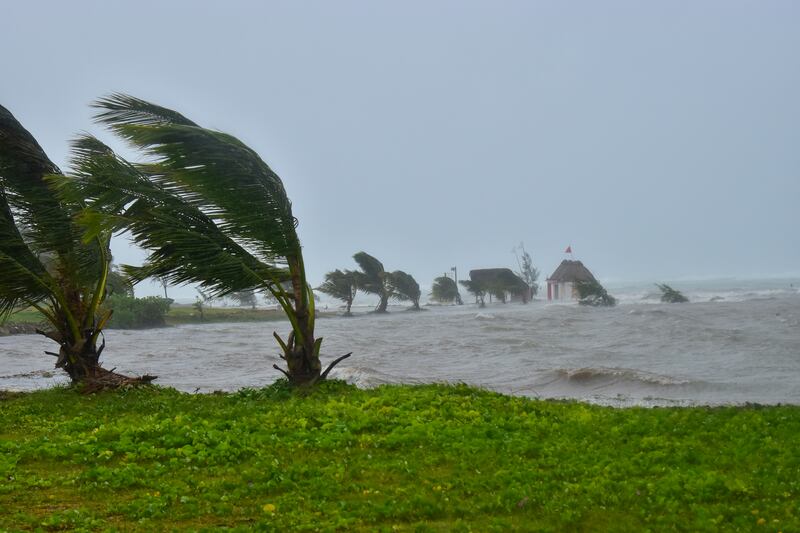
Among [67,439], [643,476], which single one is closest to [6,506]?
[67,439]

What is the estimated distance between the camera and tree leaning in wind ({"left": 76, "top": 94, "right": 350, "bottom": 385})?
1180 cm

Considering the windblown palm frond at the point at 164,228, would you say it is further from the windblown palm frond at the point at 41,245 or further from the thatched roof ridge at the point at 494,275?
the thatched roof ridge at the point at 494,275

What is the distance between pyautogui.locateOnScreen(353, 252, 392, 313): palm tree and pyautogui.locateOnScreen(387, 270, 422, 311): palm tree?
156 cm

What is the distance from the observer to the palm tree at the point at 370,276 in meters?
47.2

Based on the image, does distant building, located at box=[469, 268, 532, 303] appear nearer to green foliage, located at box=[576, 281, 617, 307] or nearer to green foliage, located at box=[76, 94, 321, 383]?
green foliage, located at box=[576, 281, 617, 307]

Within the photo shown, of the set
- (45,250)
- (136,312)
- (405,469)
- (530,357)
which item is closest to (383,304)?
(136,312)

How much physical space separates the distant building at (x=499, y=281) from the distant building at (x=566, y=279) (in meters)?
2.78

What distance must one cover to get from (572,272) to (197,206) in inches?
1847

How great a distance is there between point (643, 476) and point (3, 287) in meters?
10.7

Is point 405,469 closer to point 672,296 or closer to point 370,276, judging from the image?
point 370,276

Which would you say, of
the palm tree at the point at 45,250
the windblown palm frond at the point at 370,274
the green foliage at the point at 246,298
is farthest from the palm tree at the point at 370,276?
the palm tree at the point at 45,250

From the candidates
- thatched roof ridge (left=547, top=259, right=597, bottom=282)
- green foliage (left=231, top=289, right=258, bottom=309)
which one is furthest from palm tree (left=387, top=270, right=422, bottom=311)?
thatched roof ridge (left=547, top=259, right=597, bottom=282)

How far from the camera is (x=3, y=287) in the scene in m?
12.7

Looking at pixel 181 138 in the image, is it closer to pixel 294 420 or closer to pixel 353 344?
pixel 294 420
